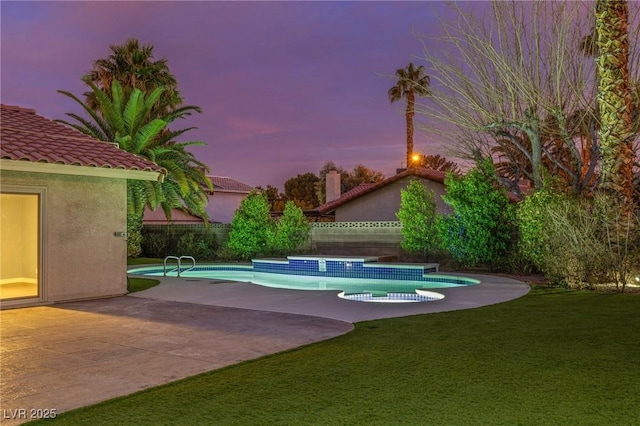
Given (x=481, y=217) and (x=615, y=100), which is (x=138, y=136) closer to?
(x=481, y=217)

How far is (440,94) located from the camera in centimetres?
1662

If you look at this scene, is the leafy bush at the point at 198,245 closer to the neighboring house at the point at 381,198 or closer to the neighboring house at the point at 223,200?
the neighboring house at the point at 381,198

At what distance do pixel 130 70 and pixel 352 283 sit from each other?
1984cm

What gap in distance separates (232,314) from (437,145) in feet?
34.4

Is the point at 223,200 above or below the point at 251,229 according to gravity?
above

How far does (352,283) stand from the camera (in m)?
17.1

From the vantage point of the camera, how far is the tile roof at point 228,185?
131 ft

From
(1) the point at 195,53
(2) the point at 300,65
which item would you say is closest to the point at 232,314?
(2) the point at 300,65

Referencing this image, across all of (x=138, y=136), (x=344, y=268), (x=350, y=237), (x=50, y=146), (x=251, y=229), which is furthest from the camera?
(x=350, y=237)

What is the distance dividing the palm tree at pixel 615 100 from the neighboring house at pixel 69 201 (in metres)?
10.7

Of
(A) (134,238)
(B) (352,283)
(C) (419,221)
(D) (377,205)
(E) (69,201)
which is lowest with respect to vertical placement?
(B) (352,283)

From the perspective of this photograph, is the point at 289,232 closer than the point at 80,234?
No

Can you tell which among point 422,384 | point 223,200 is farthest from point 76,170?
point 223,200

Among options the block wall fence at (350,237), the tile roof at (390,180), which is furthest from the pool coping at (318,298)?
the tile roof at (390,180)
